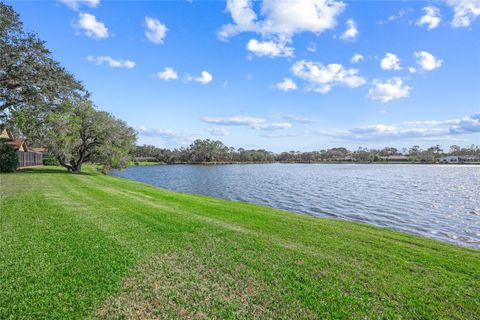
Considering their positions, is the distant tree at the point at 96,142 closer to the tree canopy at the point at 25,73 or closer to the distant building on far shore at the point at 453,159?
the tree canopy at the point at 25,73

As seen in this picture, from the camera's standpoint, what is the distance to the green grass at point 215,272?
4445mm

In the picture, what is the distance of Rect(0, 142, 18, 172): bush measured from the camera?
25.3 m

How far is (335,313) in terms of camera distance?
444 cm

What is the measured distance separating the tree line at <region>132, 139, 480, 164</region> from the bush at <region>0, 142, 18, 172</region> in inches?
3437

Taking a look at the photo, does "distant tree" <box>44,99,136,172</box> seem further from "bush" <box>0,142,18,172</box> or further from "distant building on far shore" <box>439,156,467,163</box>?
"distant building on far shore" <box>439,156,467,163</box>

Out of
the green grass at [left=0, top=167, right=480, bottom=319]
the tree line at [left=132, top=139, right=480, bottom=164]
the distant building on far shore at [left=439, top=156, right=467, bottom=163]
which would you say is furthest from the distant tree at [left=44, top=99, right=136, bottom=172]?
the distant building on far shore at [left=439, top=156, right=467, bottom=163]

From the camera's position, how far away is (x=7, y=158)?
83.7ft

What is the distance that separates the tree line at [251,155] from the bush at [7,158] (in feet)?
286

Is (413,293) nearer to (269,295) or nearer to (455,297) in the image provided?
(455,297)

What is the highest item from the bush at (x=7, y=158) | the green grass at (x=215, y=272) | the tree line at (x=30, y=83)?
the tree line at (x=30, y=83)

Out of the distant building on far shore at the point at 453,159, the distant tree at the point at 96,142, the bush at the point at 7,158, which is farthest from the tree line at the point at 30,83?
the distant building on far shore at the point at 453,159

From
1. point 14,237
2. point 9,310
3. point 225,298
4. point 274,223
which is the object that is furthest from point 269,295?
point 14,237

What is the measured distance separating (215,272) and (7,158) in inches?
1105

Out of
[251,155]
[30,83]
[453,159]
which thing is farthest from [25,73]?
[453,159]
